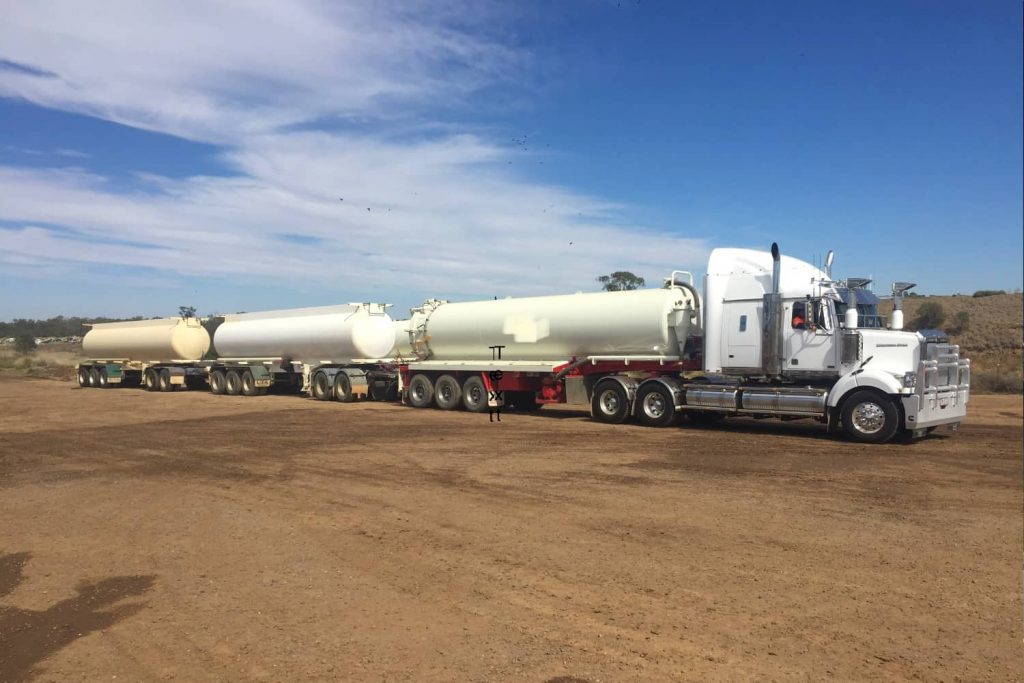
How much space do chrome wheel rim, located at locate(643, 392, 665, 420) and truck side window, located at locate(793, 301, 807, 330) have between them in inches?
142

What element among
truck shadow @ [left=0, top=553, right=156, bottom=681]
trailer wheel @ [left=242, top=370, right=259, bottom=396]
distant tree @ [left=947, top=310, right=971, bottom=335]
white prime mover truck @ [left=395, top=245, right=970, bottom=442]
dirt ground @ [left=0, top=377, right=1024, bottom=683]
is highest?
distant tree @ [left=947, top=310, right=971, bottom=335]

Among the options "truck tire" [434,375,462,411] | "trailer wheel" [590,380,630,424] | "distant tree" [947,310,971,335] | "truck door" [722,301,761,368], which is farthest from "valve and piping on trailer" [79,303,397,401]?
"distant tree" [947,310,971,335]

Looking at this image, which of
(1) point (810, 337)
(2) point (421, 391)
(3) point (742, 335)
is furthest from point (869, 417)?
(2) point (421, 391)

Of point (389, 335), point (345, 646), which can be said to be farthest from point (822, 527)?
point (389, 335)

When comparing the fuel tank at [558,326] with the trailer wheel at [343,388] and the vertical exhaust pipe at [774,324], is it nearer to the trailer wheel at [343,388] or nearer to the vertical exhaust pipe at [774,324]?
the vertical exhaust pipe at [774,324]

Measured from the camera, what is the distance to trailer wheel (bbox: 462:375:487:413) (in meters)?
22.7

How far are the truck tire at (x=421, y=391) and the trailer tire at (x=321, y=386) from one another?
195 inches

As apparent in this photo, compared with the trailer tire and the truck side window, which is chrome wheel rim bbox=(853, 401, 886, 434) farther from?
the trailer tire

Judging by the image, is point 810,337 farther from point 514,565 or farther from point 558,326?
point 514,565

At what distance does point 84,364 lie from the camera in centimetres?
4178

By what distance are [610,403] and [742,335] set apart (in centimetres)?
392

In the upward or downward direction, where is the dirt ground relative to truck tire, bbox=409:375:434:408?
downward

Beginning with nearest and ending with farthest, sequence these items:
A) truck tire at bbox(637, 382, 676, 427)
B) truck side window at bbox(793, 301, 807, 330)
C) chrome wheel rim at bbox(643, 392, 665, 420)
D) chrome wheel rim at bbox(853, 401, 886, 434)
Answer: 1. chrome wheel rim at bbox(853, 401, 886, 434)
2. truck side window at bbox(793, 301, 807, 330)
3. truck tire at bbox(637, 382, 676, 427)
4. chrome wheel rim at bbox(643, 392, 665, 420)

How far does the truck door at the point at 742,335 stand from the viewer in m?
16.8
